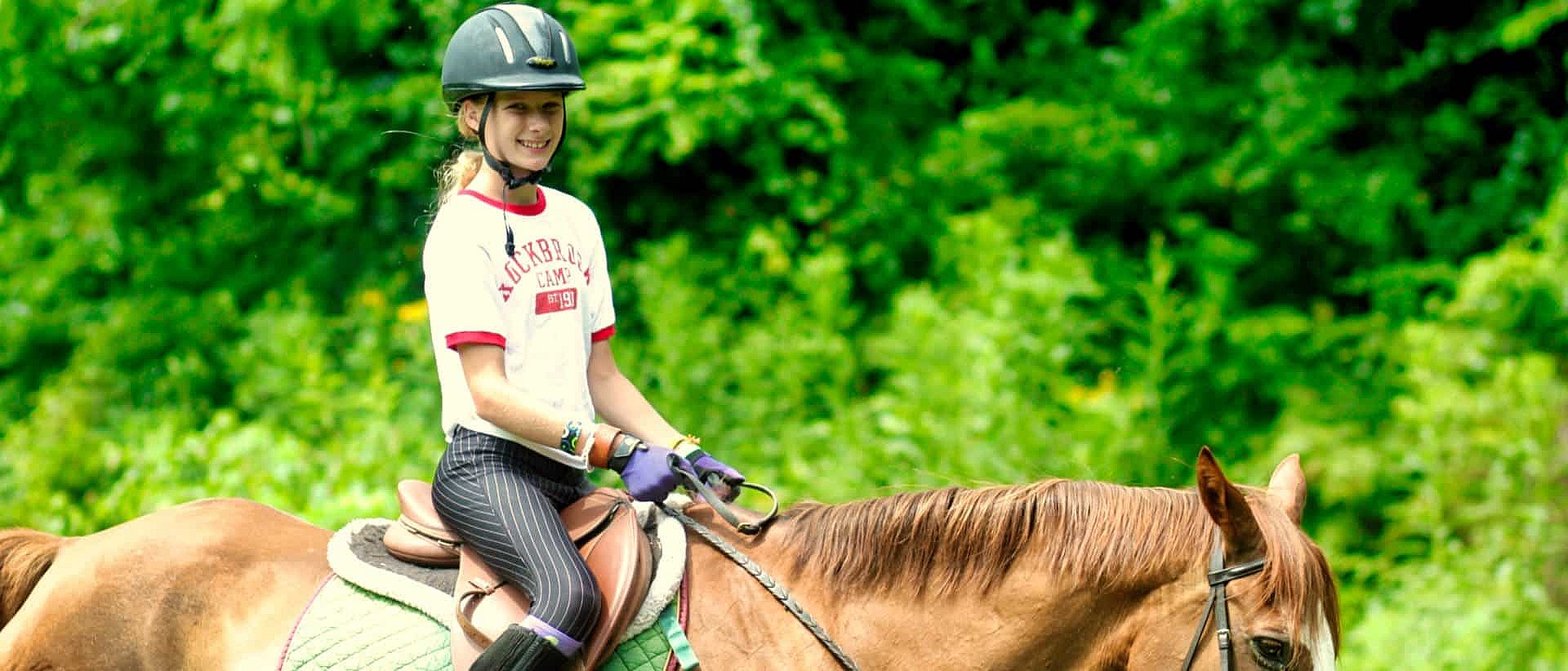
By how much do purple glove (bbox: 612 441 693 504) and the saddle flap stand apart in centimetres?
10

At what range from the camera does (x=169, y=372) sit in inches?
336

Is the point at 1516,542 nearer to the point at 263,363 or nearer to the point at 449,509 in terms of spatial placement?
the point at 449,509

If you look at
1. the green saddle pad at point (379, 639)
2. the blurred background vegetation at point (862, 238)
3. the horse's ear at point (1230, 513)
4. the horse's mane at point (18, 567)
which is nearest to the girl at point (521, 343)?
the green saddle pad at point (379, 639)

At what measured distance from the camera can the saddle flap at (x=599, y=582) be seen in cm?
276

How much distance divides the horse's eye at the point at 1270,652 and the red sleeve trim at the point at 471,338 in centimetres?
159

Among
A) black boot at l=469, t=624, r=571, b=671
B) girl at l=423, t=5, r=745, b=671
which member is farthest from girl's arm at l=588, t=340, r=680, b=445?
black boot at l=469, t=624, r=571, b=671

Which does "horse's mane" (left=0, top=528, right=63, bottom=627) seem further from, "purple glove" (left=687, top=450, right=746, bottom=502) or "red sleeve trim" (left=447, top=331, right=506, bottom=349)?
"purple glove" (left=687, top=450, right=746, bottom=502)

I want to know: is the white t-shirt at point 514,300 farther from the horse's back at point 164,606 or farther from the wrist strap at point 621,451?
the horse's back at point 164,606

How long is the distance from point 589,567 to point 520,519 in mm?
171

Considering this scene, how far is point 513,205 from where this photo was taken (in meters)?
3.02

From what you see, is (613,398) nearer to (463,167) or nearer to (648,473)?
(648,473)

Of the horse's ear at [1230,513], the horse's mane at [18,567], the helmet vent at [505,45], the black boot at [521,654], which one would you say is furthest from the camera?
the horse's mane at [18,567]

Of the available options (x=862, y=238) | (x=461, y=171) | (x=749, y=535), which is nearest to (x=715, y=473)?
(x=749, y=535)

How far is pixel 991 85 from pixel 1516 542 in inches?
182
